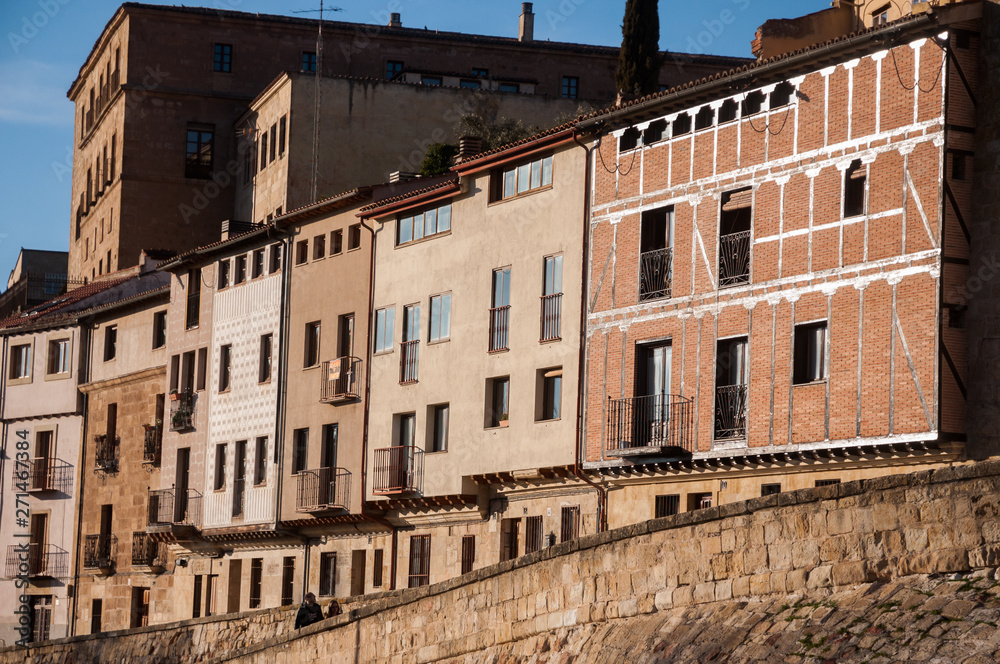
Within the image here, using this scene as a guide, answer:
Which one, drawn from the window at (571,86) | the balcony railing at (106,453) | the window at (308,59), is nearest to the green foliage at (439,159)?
the balcony railing at (106,453)

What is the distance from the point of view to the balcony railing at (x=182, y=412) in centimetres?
5162

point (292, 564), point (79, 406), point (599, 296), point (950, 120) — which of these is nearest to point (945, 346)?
point (950, 120)

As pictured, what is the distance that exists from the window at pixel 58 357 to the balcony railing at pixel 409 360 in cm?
2318

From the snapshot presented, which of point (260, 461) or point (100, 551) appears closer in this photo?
point (260, 461)

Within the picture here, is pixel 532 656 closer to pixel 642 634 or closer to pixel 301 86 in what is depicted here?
pixel 642 634

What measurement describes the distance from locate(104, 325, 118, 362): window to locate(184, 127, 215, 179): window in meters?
13.0

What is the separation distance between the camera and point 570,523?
36.2 m

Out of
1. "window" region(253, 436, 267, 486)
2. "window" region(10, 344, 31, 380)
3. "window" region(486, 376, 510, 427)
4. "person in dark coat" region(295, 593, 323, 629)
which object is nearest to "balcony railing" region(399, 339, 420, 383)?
"window" region(486, 376, 510, 427)

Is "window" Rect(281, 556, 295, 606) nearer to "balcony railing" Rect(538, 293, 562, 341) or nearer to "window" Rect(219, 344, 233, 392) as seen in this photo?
"window" Rect(219, 344, 233, 392)

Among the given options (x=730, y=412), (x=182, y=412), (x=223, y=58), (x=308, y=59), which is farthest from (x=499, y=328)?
(x=223, y=58)

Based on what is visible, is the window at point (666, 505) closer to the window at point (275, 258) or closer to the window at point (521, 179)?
the window at point (521, 179)

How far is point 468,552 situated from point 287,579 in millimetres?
9077

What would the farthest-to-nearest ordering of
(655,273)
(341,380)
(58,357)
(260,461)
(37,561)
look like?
→ (58,357) → (37,561) → (260,461) → (341,380) → (655,273)

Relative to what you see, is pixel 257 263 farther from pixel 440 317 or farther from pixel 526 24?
pixel 526 24
